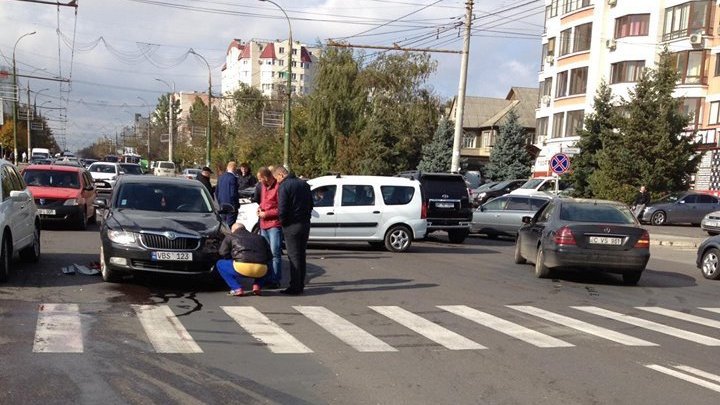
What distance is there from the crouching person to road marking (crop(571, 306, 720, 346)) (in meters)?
4.61

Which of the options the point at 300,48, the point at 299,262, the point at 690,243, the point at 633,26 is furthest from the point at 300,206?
the point at 300,48

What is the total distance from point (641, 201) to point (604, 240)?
19793mm

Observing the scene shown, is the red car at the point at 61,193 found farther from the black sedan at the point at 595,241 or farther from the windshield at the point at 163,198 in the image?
the black sedan at the point at 595,241

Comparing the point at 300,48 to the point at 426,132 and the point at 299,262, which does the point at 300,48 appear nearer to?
the point at 426,132

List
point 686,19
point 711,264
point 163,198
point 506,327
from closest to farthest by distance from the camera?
point 506,327 → point 163,198 → point 711,264 → point 686,19

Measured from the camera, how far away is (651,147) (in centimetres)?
3147

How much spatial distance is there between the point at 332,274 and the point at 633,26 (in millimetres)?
41200

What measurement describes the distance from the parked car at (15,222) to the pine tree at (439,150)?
50860 mm

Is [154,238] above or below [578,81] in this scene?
below

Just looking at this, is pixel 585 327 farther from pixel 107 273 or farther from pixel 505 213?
pixel 505 213

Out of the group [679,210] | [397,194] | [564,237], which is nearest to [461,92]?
[679,210]

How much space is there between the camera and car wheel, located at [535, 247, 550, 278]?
42.1 feet

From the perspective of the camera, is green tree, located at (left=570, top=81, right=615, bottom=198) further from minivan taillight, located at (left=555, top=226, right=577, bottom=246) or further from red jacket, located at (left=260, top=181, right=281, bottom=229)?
red jacket, located at (left=260, top=181, right=281, bottom=229)

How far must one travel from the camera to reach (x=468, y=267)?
563 inches
